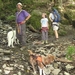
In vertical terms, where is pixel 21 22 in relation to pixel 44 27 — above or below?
above

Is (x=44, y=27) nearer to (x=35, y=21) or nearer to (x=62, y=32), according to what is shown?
(x=62, y=32)

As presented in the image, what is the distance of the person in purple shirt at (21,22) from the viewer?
12.6 meters

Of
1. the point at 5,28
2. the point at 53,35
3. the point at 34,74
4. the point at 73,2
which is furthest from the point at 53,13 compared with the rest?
the point at 73,2

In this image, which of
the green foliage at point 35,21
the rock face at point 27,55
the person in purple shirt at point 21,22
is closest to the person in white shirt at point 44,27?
the rock face at point 27,55

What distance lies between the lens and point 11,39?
42.8ft

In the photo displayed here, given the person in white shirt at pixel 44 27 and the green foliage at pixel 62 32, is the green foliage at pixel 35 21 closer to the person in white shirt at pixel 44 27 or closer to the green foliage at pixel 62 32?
the green foliage at pixel 62 32

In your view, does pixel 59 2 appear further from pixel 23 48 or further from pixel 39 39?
pixel 23 48

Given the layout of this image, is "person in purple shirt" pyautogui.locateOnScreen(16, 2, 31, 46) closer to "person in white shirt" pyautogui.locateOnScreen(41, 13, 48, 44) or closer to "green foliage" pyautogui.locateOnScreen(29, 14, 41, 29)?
"person in white shirt" pyautogui.locateOnScreen(41, 13, 48, 44)

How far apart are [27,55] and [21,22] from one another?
72.0 inches

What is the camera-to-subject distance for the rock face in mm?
10406

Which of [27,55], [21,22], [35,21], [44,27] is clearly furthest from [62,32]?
[27,55]

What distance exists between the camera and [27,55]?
11672 mm

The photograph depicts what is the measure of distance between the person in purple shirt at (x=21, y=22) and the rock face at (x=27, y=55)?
0.39 meters

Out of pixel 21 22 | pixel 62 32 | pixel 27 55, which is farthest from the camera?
pixel 62 32
